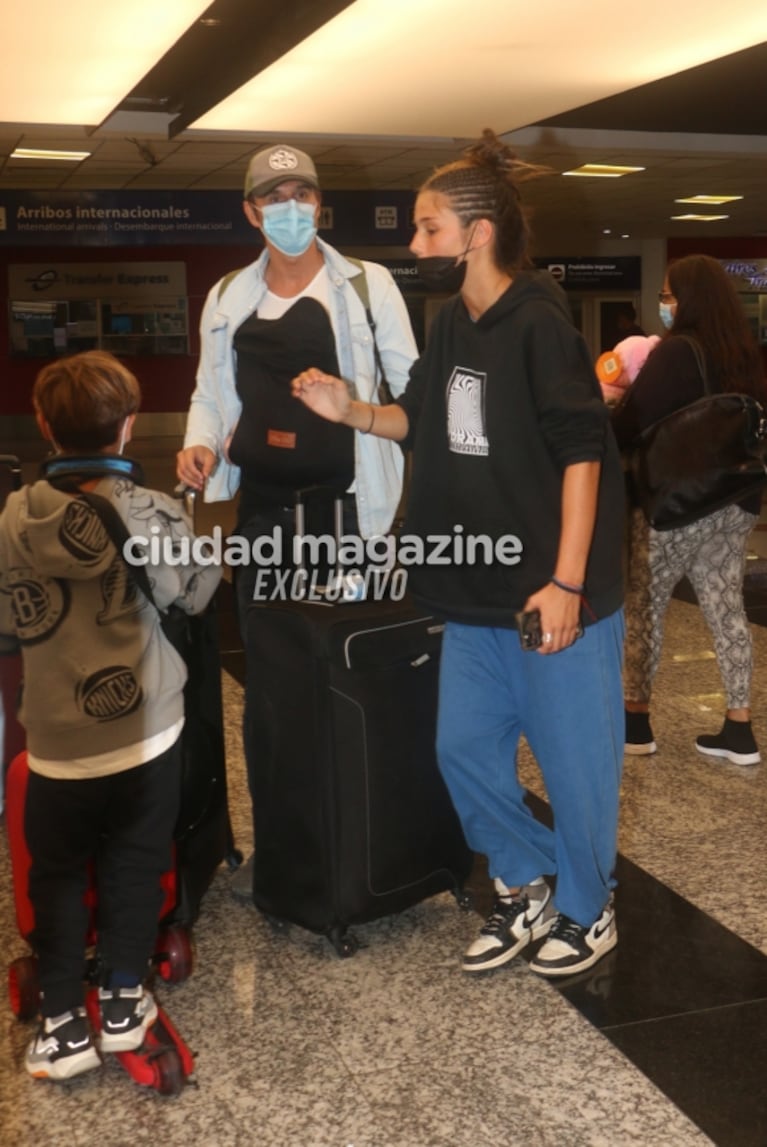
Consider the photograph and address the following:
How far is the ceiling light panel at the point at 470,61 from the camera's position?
4531 millimetres

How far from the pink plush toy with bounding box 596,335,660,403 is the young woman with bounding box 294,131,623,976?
5.68 feet

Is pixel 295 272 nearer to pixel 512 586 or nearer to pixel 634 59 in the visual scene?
pixel 512 586

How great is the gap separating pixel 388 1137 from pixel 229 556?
1.33m

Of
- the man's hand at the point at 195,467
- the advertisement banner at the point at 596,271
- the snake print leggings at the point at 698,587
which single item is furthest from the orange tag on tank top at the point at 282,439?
the advertisement banner at the point at 596,271

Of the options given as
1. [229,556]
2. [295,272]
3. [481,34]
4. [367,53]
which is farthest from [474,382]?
[367,53]

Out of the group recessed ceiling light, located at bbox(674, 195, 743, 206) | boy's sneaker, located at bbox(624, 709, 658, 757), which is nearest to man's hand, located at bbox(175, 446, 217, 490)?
boy's sneaker, located at bbox(624, 709, 658, 757)

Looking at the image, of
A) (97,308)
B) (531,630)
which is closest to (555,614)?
(531,630)

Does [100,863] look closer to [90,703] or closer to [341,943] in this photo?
[90,703]

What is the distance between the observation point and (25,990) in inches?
89.5

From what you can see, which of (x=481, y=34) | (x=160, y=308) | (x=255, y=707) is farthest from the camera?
(x=160, y=308)

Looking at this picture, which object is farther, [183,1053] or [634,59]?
[634,59]

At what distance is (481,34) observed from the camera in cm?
477

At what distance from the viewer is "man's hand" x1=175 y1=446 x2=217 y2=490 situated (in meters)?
2.62

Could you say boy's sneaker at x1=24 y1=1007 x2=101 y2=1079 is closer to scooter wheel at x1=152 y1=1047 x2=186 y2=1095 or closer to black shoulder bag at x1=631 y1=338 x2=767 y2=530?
scooter wheel at x1=152 y1=1047 x2=186 y2=1095
